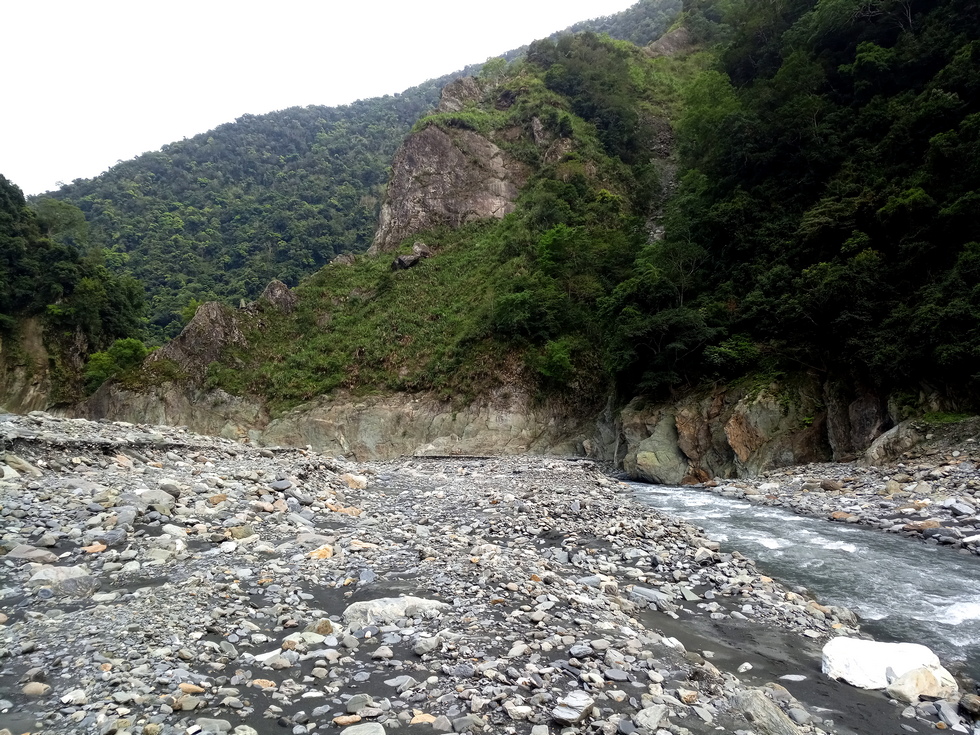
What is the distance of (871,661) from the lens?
5.61 m

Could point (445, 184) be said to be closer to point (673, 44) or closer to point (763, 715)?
point (673, 44)

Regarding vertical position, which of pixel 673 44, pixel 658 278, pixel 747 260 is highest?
pixel 673 44

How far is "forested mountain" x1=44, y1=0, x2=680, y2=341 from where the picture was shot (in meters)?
79.9

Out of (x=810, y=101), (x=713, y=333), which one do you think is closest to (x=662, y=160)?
(x=810, y=101)

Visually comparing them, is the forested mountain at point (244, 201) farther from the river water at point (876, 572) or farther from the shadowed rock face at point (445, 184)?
the river water at point (876, 572)

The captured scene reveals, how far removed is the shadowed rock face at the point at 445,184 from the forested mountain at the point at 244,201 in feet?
79.4

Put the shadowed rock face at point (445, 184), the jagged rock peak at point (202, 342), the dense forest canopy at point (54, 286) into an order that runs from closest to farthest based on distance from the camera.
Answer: the jagged rock peak at point (202, 342), the dense forest canopy at point (54, 286), the shadowed rock face at point (445, 184)

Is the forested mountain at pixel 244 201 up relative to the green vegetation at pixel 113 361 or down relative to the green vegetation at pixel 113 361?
up

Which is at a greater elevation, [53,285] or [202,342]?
[53,285]

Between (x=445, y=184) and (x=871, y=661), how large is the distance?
5860 centimetres

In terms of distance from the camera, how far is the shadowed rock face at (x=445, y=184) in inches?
2239

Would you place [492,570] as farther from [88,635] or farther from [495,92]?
[495,92]

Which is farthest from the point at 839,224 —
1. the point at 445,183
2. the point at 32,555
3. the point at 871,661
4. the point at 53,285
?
the point at 53,285

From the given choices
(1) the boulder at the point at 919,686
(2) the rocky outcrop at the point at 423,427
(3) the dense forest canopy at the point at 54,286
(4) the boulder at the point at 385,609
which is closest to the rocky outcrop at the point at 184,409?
(2) the rocky outcrop at the point at 423,427
